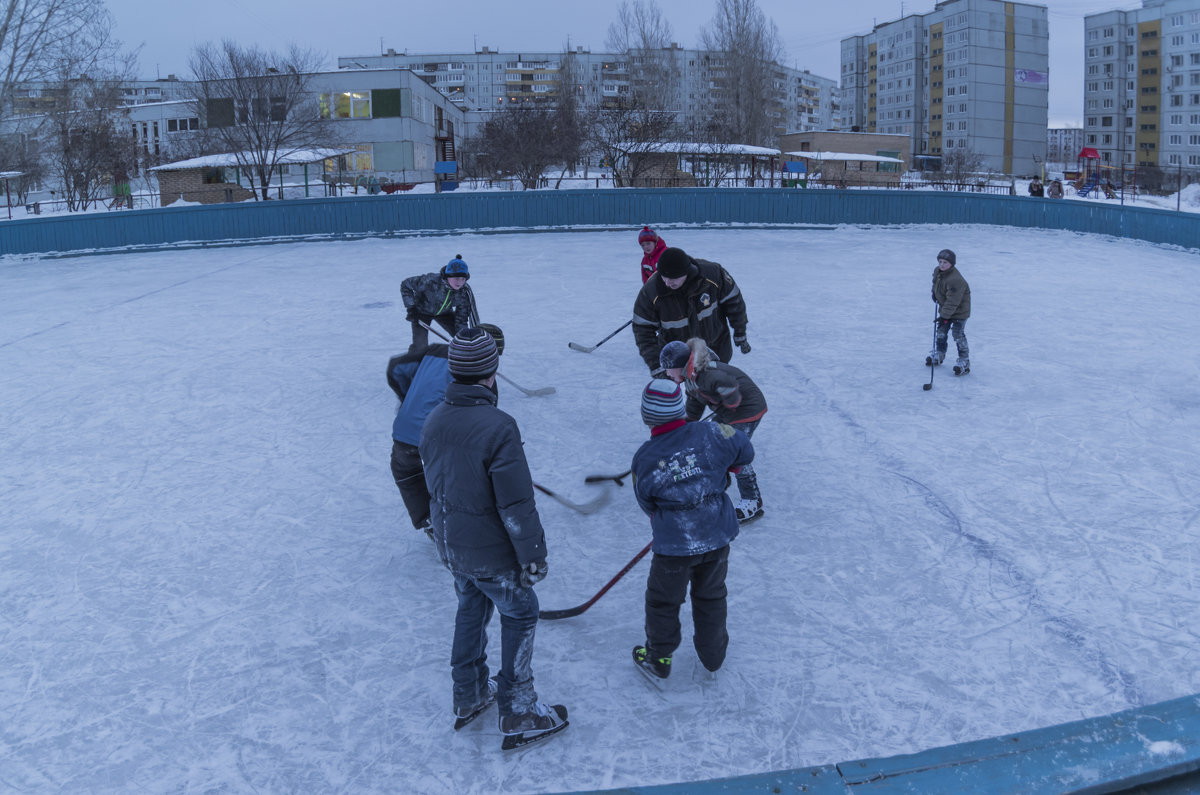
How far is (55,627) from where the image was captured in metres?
4.29

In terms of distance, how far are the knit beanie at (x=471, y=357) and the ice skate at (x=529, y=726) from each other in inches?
49.6

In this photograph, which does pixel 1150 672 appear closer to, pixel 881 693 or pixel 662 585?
pixel 881 693

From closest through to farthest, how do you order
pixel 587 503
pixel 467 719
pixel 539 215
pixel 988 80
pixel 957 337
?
pixel 467 719 < pixel 587 503 < pixel 957 337 < pixel 539 215 < pixel 988 80

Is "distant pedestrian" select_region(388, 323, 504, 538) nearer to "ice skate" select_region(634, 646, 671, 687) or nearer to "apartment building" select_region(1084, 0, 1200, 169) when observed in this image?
"ice skate" select_region(634, 646, 671, 687)

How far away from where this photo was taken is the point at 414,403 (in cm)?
430

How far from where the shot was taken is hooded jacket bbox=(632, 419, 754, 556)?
3.43m

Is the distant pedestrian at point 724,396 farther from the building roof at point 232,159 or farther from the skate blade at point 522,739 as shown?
the building roof at point 232,159

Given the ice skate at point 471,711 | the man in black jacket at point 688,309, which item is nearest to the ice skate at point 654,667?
the ice skate at point 471,711

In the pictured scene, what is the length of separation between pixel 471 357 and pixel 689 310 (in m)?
3.12

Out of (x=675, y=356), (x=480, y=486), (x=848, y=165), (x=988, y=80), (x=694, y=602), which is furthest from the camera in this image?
(x=988, y=80)

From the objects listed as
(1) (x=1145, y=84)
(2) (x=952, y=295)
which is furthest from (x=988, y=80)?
(2) (x=952, y=295)

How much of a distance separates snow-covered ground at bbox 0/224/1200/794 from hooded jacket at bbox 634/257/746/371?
102cm

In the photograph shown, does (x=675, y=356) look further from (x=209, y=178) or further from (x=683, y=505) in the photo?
(x=209, y=178)

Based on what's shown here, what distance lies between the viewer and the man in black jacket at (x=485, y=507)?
304 centimetres
